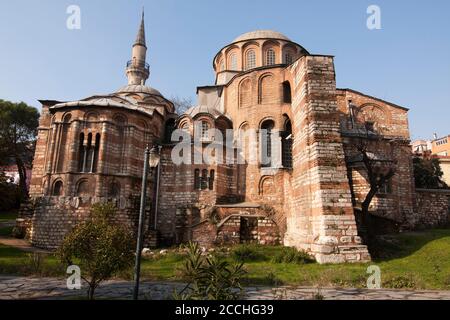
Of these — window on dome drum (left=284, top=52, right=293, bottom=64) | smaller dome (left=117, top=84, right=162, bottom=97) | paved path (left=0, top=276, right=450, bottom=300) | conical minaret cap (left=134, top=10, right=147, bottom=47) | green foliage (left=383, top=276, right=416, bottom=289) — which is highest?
conical minaret cap (left=134, top=10, right=147, bottom=47)

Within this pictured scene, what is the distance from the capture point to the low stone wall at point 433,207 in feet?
73.1

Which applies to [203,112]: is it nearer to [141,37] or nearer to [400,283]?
[400,283]

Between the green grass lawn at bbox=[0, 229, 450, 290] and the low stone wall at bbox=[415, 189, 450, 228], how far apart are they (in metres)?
9.99

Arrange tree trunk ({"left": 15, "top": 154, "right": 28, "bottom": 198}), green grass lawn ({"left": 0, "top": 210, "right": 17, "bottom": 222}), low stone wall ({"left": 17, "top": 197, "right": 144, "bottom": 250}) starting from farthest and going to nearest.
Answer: tree trunk ({"left": 15, "top": 154, "right": 28, "bottom": 198}) → green grass lawn ({"left": 0, "top": 210, "right": 17, "bottom": 222}) → low stone wall ({"left": 17, "top": 197, "right": 144, "bottom": 250})

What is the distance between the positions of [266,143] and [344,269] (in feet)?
38.7

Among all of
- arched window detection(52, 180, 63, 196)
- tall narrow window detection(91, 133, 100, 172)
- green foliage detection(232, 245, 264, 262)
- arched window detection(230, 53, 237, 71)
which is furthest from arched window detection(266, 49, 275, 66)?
arched window detection(52, 180, 63, 196)

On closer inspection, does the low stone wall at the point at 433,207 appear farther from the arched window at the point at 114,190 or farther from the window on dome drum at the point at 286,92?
the arched window at the point at 114,190

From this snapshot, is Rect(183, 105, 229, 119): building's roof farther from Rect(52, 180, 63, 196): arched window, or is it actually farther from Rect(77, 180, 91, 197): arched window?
Rect(52, 180, 63, 196): arched window

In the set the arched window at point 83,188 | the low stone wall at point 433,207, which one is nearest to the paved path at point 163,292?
the arched window at point 83,188

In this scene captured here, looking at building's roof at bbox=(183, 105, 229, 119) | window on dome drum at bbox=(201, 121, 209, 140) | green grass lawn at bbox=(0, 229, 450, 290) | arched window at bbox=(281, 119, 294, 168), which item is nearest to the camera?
green grass lawn at bbox=(0, 229, 450, 290)

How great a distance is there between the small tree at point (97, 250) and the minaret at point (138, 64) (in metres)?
28.9

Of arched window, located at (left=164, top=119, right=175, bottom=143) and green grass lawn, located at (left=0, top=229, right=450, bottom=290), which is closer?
green grass lawn, located at (left=0, top=229, right=450, bottom=290)

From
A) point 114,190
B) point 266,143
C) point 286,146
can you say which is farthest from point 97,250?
point 286,146

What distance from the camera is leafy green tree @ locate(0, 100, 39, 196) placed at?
98.0 feet
